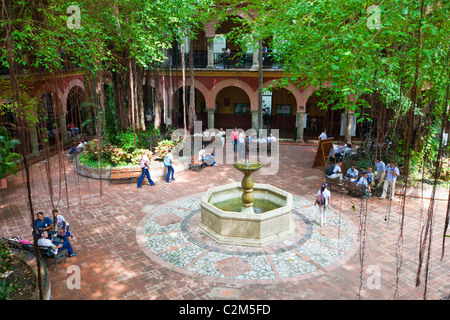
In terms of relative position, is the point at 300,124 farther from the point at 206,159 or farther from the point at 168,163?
the point at 168,163

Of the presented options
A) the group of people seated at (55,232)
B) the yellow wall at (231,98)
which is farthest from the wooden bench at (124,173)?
the yellow wall at (231,98)

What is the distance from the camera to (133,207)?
1101 centimetres

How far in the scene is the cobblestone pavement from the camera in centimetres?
697

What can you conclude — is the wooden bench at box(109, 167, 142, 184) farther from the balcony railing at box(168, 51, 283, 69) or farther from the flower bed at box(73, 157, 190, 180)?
the balcony railing at box(168, 51, 283, 69)

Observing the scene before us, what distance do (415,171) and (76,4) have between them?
12.1 m

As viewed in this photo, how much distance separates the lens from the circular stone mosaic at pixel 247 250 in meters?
7.58

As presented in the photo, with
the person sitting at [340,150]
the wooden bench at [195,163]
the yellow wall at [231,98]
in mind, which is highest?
the yellow wall at [231,98]

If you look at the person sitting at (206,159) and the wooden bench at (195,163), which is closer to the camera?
the wooden bench at (195,163)

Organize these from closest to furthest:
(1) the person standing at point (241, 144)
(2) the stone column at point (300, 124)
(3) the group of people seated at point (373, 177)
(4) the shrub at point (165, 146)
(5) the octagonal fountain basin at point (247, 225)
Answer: (5) the octagonal fountain basin at point (247, 225)
(3) the group of people seated at point (373, 177)
(4) the shrub at point (165, 146)
(1) the person standing at point (241, 144)
(2) the stone column at point (300, 124)

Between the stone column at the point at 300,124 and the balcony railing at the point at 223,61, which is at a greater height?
the balcony railing at the point at 223,61

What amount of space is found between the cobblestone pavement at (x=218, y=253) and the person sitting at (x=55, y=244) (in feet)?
0.87

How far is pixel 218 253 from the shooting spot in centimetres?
823

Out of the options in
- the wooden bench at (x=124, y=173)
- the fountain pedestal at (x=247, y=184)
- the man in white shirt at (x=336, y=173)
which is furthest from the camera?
the wooden bench at (x=124, y=173)

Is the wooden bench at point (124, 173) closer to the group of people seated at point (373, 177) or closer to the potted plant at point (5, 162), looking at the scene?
the potted plant at point (5, 162)
